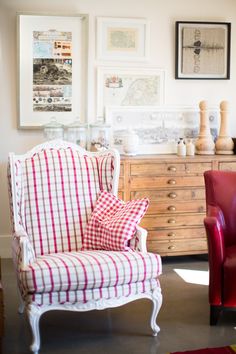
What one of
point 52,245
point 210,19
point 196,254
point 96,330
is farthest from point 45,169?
point 210,19

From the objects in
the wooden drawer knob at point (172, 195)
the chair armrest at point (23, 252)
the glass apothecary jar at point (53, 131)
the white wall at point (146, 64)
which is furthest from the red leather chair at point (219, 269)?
the white wall at point (146, 64)

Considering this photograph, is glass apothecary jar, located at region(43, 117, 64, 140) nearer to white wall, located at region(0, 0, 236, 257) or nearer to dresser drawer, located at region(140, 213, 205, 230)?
white wall, located at region(0, 0, 236, 257)

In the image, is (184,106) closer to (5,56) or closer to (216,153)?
(216,153)

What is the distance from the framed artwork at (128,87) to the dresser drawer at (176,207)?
3.16 feet

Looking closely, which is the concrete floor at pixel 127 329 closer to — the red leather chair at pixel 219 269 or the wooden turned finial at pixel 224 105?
the red leather chair at pixel 219 269

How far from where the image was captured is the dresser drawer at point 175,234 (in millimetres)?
4211

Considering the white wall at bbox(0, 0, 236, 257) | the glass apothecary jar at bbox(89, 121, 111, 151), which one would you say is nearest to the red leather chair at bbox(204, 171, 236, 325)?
the glass apothecary jar at bbox(89, 121, 111, 151)

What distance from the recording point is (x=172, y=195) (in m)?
4.21

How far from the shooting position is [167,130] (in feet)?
15.1

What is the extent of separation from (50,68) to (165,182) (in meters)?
1.40

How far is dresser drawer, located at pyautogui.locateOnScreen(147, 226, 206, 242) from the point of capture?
421 cm

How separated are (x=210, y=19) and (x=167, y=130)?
1.10 metres

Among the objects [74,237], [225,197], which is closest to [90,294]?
[74,237]

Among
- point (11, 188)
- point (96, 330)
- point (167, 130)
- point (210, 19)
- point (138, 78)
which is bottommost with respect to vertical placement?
point (96, 330)
